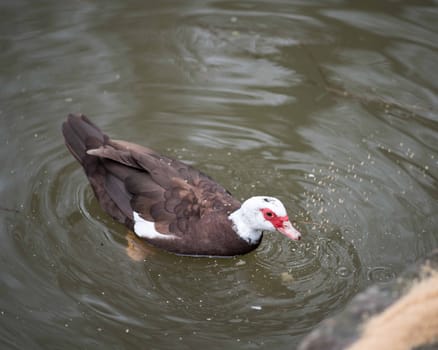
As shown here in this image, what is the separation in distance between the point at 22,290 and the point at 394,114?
410 cm

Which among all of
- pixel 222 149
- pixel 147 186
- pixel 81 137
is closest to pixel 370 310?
pixel 147 186

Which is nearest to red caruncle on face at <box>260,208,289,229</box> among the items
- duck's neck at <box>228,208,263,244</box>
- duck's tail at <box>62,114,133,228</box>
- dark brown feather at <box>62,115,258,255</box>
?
duck's neck at <box>228,208,263,244</box>

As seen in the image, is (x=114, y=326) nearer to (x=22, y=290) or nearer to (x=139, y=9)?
(x=22, y=290)

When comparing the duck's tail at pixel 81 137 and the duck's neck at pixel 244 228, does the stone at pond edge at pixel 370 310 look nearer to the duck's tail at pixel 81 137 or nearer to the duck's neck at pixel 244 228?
the duck's neck at pixel 244 228

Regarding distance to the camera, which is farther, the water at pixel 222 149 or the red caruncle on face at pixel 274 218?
the red caruncle on face at pixel 274 218

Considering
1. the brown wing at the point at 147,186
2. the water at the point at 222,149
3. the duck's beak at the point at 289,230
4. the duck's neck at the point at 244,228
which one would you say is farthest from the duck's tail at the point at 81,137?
the duck's beak at the point at 289,230

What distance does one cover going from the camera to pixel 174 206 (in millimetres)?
4996

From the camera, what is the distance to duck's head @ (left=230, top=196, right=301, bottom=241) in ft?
15.4

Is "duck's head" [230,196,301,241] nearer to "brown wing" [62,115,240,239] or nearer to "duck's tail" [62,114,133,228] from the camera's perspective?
"brown wing" [62,115,240,239]

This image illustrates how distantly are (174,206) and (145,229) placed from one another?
0.31 metres

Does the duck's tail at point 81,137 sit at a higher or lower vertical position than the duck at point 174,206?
higher

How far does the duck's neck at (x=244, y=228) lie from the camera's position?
15.9ft

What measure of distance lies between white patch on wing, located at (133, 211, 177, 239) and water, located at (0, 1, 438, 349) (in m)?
0.16

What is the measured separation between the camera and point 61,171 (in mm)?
5898
